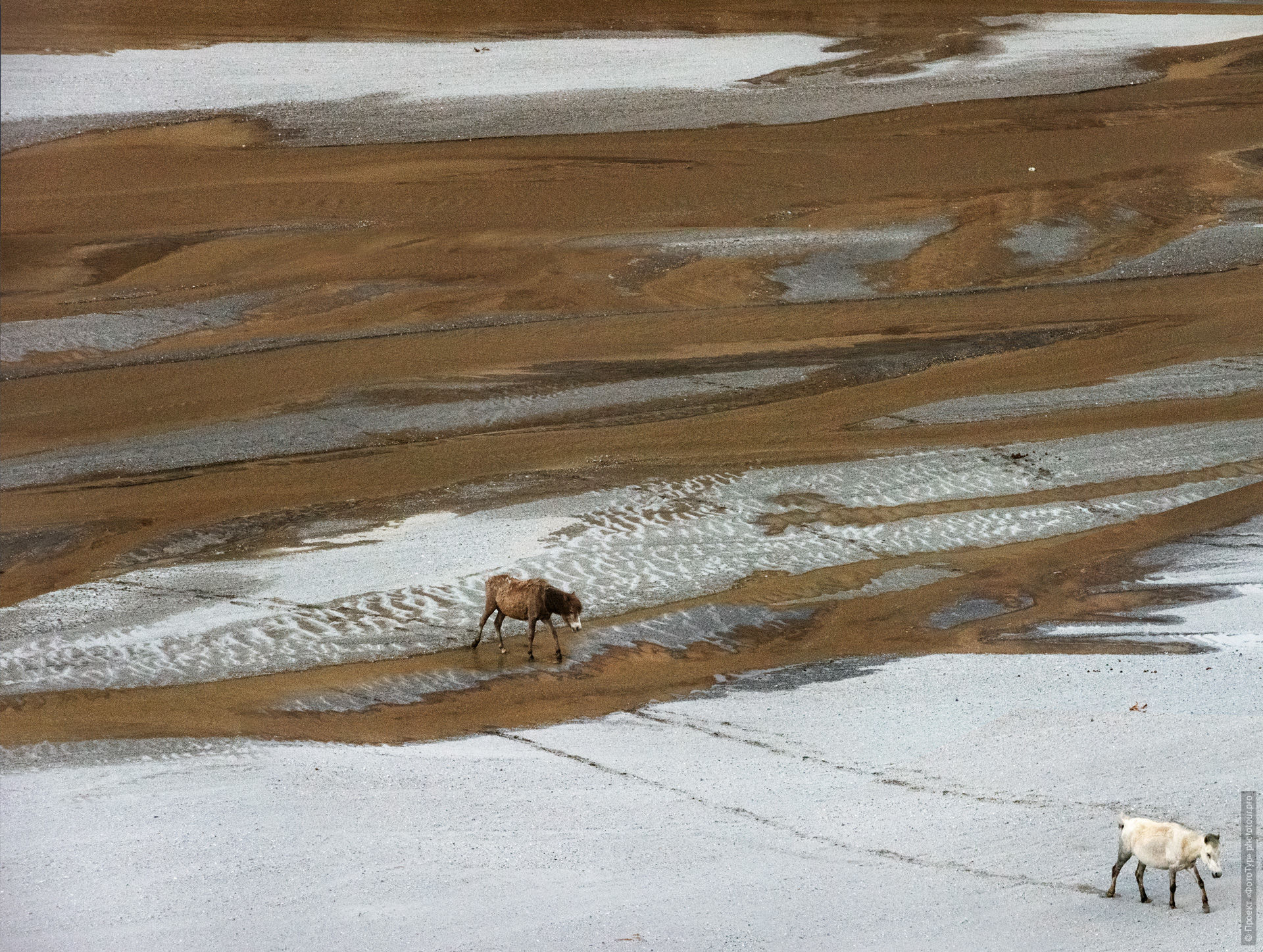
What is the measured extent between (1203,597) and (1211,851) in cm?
493

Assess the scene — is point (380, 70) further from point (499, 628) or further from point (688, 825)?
point (688, 825)

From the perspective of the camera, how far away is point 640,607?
11.9 metres

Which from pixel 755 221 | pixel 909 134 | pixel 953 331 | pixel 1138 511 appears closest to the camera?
pixel 1138 511

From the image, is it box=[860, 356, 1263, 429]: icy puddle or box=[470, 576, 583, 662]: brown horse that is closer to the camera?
box=[470, 576, 583, 662]: brown horse

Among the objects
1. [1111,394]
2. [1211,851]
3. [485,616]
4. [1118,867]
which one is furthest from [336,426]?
[1211,851]

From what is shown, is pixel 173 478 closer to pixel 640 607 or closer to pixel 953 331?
pixel 640 607

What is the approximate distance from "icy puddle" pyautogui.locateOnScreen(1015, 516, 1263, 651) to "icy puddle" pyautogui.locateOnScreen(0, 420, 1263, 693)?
0.83 m

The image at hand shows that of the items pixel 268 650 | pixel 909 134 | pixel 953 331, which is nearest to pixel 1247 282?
pixel 953 331

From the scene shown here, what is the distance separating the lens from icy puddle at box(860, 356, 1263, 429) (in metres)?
15.1

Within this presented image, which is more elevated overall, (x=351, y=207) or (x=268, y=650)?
(x=351, y=207)

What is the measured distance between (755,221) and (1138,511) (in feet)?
22.0

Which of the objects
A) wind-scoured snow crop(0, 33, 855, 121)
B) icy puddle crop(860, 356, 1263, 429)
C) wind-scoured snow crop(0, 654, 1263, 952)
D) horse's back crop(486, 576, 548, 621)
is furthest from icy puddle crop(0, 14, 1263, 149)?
wind-scoured snow crop(0, 654, 1263, 952)

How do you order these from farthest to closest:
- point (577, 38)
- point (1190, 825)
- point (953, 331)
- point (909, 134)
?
point (577, 38) < point (909, 134) < point (953, 331) < point (1190, 825)

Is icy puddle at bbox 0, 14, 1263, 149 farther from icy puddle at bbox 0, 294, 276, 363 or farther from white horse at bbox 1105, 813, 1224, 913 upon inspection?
white horse at bbox 1105, 813, 1224, 913
